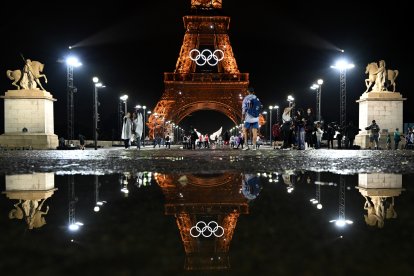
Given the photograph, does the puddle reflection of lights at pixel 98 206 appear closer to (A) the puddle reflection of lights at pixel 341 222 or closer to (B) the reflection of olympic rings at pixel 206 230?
(B) the reflection of olympic rings at pixel 206 230

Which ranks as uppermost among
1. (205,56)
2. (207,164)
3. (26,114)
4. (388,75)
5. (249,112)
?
(205,56)

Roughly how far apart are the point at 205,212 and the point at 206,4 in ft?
198

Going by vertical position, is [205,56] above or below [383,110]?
above

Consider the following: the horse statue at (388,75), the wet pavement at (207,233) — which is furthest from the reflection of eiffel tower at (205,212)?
the horse statue at (388,75)

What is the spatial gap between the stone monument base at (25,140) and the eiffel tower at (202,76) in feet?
97.6

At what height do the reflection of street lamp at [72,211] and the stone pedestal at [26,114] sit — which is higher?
the stone pedestal at [26,114]

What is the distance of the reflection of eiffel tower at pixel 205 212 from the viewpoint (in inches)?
56.8

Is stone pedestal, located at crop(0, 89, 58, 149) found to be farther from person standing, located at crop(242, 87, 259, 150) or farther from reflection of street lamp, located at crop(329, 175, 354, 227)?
reflection of street lamp, located at crop(329, 175, 354, 227)

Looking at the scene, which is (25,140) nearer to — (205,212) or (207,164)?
(207,164)

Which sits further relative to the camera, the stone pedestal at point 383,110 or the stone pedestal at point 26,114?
the stone pedestal at point 383,110

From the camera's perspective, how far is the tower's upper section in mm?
59566

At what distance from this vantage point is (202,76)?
55969 millimetres

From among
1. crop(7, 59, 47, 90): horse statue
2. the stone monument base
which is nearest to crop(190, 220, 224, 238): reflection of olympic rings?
the stone monument base

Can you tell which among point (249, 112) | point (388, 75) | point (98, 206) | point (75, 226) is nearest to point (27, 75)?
point (249, 112)
